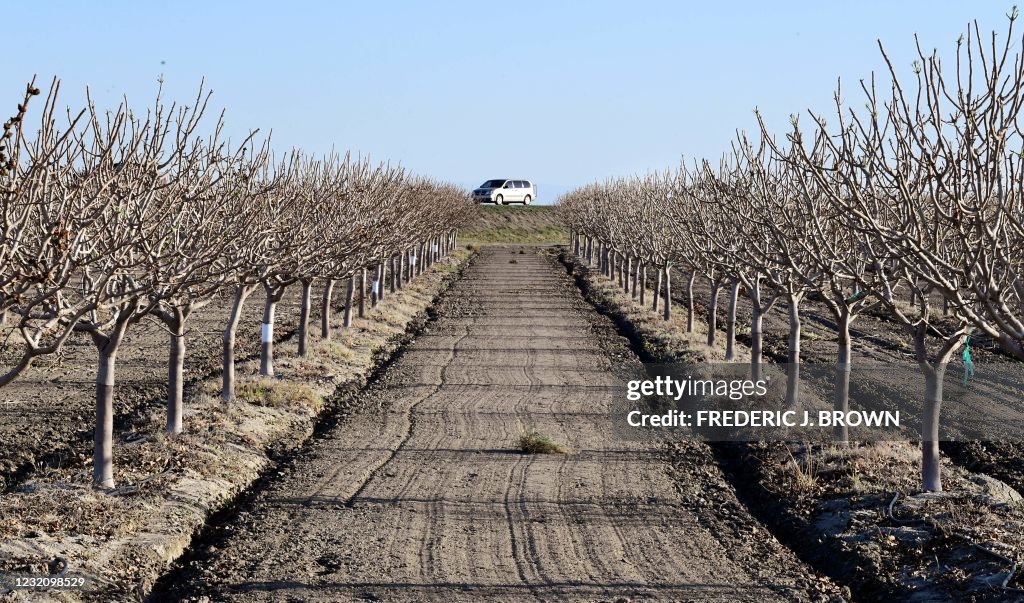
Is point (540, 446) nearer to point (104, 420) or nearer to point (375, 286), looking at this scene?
point (104, 420)

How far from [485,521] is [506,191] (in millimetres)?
88437

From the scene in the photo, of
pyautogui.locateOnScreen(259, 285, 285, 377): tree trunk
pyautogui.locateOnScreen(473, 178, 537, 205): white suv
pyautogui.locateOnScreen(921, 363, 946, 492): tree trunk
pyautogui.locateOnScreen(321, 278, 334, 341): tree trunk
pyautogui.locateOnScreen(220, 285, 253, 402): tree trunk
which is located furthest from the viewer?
pyautogui.locateOnScreen(473, 178, 537, 205): white suv

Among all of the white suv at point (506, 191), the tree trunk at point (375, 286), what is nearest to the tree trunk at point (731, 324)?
the tree trunk at point (375, 286)

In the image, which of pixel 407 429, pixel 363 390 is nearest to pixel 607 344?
pixel 363 390

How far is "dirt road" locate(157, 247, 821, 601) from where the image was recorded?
898 cm

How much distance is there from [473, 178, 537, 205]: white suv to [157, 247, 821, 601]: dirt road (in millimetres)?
78743

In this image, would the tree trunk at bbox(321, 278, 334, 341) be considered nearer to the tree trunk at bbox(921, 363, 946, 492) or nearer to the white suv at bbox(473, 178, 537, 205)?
the tree trunk at bbox(921, 363, 946, 492)

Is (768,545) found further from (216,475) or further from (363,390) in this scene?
(363,390)

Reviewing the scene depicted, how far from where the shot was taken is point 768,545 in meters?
10.5

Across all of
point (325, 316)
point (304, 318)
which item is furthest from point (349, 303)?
point (304, 318)

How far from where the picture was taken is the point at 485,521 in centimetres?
1102

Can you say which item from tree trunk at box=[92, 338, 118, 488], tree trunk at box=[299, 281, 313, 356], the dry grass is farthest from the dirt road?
tree trunk at box=[299, 281, 313, 356]

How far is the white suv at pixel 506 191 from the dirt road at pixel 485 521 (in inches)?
3100

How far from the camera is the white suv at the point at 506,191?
321 ft
